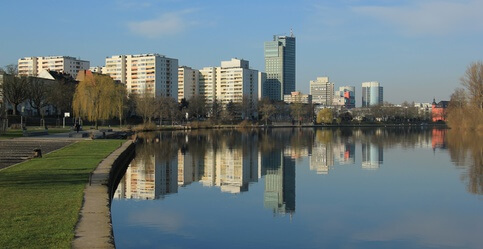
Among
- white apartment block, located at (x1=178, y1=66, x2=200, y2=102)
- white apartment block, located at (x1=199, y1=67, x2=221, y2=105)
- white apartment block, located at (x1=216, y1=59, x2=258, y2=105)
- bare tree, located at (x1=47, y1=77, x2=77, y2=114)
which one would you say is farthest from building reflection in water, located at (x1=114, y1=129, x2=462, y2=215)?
white apartment block, located at (x1=199, y1=67, x2=221, y2=105)

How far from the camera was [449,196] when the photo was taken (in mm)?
18219

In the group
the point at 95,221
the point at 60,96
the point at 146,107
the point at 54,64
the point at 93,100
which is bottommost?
the point at 95,221

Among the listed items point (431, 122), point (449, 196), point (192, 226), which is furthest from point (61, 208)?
point (431, 122)

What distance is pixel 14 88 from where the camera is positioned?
59594 millimetres

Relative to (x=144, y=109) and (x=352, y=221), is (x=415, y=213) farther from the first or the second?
(x=144, y=109)

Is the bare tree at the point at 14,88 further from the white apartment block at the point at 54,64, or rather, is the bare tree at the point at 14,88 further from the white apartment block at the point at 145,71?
the white apartment block at the point at 54,64

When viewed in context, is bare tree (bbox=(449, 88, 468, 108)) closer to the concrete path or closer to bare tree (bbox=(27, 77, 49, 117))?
bare tree (bbox=(27, 77, 49, 117))

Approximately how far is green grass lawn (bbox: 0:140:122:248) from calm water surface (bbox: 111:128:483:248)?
1428 millimetres

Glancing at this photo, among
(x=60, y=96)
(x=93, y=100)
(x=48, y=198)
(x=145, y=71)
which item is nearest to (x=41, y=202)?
(x=48, y=198)

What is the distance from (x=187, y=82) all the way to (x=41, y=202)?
165551mm

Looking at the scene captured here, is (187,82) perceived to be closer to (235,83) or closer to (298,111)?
(235,83)

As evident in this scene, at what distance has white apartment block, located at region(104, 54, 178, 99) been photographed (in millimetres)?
150125

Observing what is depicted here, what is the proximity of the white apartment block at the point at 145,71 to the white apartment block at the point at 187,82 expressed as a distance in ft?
50.6

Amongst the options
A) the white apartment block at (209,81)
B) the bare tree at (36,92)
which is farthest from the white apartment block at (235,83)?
the bare tree at (36,92)
